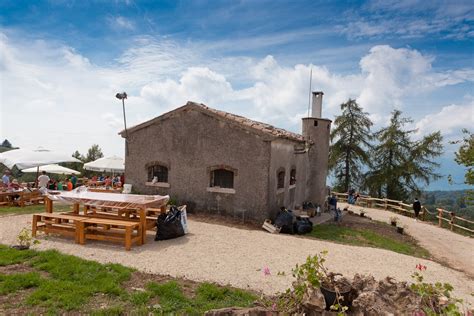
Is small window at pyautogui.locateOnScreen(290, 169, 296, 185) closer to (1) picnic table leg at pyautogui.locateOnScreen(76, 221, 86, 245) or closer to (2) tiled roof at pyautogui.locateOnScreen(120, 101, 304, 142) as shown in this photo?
(2) tiled roof at pyautogui.locateOnScreen(120, 101, 304, 142)

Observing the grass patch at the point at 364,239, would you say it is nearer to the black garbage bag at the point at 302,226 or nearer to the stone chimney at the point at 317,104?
the black garbage bag at the point at 302,226

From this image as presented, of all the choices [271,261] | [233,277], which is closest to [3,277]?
[233,277]

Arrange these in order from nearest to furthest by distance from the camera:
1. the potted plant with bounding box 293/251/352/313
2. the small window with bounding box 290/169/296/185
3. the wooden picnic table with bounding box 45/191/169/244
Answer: the potted plant with bounding box 293/251/352/313
the wooden picnic table with bounding box 45/191/169/244
the small window with bounding box 290/169/296/185

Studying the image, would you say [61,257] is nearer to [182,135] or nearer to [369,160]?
[182,135]

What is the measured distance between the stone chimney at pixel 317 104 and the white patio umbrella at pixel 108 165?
10.9m

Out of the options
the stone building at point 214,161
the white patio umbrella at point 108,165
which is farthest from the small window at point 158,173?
the white patio umbrella at point 108,165

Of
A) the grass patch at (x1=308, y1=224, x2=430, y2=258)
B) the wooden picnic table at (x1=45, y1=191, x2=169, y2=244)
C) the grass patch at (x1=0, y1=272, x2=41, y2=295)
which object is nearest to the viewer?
the grass patch at (x1=0, y1=272, x2=41, y2=295)

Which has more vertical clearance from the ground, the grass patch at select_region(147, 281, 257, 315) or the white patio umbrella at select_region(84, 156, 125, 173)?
the white patio umbrella at select_region(84, 156, 125, 173)

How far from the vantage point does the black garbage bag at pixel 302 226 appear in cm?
1222

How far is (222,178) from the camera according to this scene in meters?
13.4

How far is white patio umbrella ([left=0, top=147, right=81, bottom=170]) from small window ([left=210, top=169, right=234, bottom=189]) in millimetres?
7327

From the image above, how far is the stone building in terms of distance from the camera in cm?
1256

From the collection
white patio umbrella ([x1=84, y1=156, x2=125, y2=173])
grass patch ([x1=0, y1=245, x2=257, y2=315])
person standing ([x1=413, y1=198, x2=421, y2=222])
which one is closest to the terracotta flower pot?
grass patch ([x1=0, y1=245, x2=257, y2=315])

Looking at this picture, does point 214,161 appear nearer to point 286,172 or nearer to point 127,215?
point 286,172
